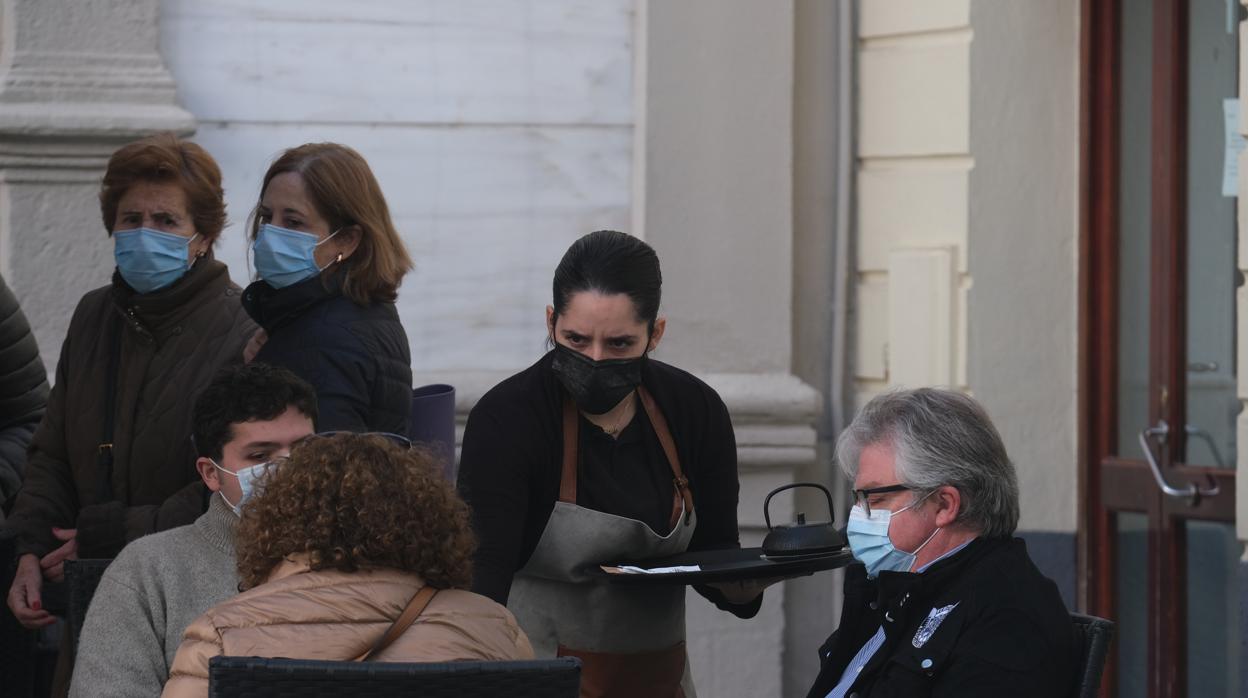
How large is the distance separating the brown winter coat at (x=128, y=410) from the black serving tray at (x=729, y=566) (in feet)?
3.56

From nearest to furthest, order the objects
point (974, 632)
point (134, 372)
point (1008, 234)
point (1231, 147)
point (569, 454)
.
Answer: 1. point (974, 632)
2. point (569, 454)
3. point (134, 372)
4. point (1231, 147)
5. point (1008, 234)

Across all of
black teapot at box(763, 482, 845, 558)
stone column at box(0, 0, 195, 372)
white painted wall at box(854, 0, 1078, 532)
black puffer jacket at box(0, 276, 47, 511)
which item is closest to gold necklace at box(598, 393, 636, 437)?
black teapot at box(763, 482, 845, 558)

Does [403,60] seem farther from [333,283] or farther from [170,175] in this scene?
[333,283]

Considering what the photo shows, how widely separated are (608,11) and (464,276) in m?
1.04

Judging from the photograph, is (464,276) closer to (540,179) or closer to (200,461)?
(540,179)

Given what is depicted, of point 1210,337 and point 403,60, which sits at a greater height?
point 403,60

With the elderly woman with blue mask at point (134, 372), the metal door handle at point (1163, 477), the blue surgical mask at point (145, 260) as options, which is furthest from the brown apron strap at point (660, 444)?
the metal door handle at point (1163, 477)

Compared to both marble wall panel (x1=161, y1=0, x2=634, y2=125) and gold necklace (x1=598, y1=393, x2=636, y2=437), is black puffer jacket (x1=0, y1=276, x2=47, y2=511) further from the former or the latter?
gold necklace (x1=598, y1=393, x2=636, y2=437)

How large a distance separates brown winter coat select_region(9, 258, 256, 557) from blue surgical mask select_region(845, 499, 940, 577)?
1.44 metres

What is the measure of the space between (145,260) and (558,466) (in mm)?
1245

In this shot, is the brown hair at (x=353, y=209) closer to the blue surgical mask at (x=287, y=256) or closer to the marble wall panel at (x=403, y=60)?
the blue surgical mask at (x=287, y=256)

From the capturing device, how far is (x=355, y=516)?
2.40 meters

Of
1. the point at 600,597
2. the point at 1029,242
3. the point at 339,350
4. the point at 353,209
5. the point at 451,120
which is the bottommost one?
the point at 600,597

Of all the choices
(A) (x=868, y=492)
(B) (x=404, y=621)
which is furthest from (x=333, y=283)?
(B) (x=404, y=621)
